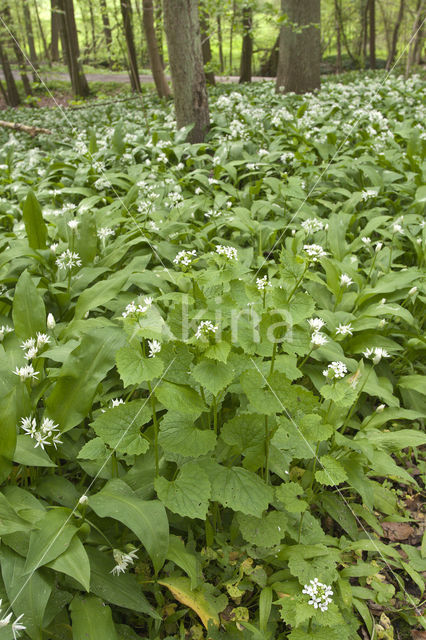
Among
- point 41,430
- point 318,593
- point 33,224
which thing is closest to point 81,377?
point 41,430

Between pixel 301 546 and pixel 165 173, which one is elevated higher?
pixel 165 173

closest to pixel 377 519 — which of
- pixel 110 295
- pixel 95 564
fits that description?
pixel 95 564

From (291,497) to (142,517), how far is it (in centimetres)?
51

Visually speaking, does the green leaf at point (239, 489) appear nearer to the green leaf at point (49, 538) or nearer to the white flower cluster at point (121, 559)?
the white flower cluster at point (121, 559)

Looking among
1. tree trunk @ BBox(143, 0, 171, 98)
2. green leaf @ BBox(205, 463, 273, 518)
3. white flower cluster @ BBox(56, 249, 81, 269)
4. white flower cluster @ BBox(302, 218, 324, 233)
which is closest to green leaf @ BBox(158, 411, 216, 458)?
green leaf @ BBox(205, 463, 273, 518)

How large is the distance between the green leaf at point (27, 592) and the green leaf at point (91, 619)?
111 mm

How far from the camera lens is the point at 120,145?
5438 millimetres

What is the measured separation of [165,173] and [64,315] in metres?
2.52

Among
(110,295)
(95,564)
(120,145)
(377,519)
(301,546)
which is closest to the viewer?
(95,564)

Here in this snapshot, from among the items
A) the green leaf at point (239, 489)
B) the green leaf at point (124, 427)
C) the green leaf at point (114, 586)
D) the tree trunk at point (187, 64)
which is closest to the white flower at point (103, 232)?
the green leaf at point (124, 427)

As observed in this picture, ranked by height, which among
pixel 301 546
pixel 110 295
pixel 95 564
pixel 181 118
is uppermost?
pixel 181 118

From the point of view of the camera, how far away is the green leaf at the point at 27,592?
123cm

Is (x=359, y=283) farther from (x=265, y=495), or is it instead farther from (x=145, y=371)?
(x=145, y=371)

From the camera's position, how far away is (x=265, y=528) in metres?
1.57
